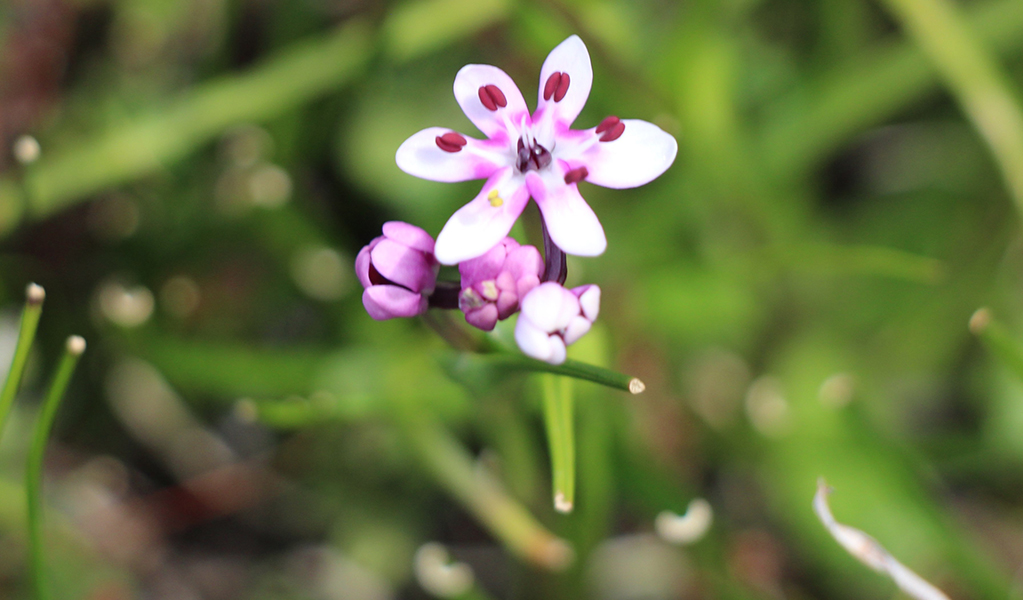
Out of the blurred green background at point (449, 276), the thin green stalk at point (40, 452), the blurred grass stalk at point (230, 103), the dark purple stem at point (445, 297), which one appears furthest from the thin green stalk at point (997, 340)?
the thin green stalk at point (40, 452)

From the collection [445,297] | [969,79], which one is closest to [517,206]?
[445,297]

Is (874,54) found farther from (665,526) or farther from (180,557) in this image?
(180,557)

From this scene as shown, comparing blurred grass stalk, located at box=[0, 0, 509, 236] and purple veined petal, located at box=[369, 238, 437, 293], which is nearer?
purple veined petal, located at box=[369, 238, 437, 293]

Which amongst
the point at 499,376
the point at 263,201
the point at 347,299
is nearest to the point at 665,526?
the point at 499,376

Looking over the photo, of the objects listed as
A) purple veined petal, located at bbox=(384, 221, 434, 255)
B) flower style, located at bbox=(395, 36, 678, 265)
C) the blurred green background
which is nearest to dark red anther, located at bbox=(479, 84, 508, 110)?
flower style, located at bbox=(395, 36, 678, 265)

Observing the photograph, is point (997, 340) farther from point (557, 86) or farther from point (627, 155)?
point (557, 86)

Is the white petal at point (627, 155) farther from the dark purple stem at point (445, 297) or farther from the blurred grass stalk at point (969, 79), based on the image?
the blurred grass stalk at point (969, 79)

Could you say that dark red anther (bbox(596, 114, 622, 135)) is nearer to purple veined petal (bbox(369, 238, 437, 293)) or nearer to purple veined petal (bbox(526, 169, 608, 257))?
purple veined petal (bbox(526, 169, 608, 257))
